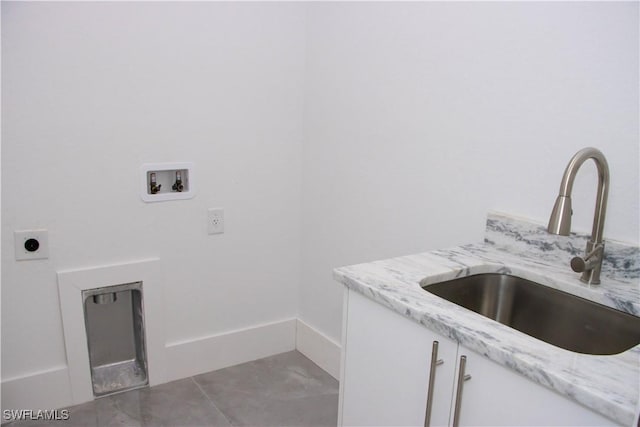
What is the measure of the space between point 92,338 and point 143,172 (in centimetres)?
74

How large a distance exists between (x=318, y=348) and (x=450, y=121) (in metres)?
1.30

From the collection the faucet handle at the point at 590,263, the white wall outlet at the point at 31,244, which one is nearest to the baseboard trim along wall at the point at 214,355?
the white wall outlet at the point at 31,244

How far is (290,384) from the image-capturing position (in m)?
2.32

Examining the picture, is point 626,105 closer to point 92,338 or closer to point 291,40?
point 291,40

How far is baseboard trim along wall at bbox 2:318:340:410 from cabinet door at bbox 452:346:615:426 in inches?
52.2

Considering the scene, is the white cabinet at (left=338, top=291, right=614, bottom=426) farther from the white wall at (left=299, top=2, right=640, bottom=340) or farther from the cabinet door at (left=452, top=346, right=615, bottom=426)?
the white wall at (left=299, top=2, right=640, bottom=340)

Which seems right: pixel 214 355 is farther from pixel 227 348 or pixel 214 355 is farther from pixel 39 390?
pixel 39 390

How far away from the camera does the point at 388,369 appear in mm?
1271

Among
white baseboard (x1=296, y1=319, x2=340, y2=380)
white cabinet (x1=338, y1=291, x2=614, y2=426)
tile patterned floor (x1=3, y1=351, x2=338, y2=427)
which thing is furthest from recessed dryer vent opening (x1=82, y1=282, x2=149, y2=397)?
white cabinet (x1=338, y1=291, x2=614, y2=426)

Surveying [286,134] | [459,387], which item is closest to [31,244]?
[286,134]

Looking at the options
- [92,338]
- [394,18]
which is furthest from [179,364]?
[394,18]

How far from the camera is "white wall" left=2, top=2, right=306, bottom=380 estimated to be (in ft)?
6.02

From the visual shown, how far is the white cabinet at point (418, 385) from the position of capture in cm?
94

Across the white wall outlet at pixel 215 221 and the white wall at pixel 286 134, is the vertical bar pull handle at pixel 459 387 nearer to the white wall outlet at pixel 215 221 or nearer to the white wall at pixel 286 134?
the white wall at pixel 286 134
